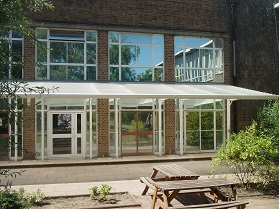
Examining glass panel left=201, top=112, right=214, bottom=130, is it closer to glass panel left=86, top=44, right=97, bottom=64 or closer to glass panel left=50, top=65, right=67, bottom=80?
glass panel left=86, top=44, right=97, bottom=64

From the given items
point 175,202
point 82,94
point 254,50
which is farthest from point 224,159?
point 254,50

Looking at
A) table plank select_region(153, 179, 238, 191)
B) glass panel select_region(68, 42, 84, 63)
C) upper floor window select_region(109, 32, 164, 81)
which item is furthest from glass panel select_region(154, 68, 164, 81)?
table plank select_region(153, 179, 238, 191)

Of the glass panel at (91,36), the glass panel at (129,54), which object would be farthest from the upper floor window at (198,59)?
the glass panel at (91,36)

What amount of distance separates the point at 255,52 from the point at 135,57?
5.79 m

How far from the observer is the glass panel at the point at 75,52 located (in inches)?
525

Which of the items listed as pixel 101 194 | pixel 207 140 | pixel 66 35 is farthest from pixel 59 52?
pixel 101 194

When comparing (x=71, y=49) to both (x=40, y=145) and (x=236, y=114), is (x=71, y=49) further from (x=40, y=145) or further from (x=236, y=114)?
(x=236, y=114)

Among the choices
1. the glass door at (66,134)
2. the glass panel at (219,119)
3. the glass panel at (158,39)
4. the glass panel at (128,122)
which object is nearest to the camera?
the glass door at (66,134)

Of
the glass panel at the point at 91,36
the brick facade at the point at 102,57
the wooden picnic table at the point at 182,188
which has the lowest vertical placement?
the wooden picnic table at the point at 182,188

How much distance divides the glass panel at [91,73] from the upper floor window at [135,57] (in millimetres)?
677

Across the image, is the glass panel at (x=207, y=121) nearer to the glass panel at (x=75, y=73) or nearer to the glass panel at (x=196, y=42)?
the glass panel at (x=196, y=42)

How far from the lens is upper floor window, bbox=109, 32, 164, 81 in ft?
45.2

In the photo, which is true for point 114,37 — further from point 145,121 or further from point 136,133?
point 136,133

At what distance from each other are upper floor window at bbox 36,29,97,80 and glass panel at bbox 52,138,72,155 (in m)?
2.52
